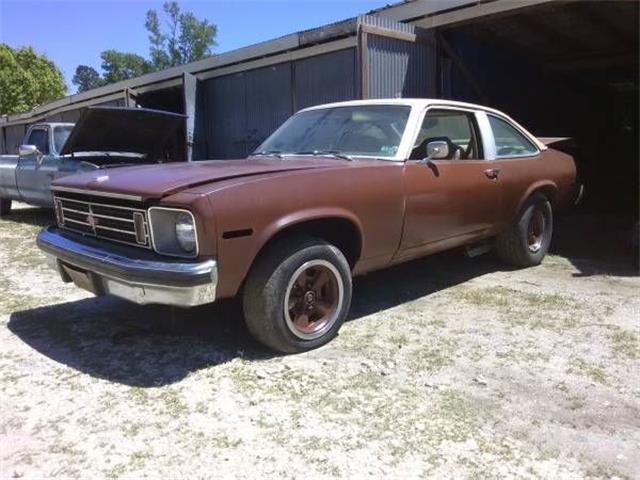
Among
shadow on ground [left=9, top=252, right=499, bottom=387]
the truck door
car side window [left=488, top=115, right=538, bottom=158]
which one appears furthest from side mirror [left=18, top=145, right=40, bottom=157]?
car side window [left=488, top=115, right=538, bottom=158]

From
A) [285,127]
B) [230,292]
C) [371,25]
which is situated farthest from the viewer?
[371,25]

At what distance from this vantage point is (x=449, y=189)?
4988 mm

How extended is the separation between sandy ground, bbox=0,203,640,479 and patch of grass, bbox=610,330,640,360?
0.06 feet

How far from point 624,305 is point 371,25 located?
5182mm

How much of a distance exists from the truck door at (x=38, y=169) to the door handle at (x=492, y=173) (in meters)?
6.45

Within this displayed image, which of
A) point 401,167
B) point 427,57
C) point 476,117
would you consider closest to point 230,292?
point 401,167

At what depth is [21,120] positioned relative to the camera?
25906 millimetres

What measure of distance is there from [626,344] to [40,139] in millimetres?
8964

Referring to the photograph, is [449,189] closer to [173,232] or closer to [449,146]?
[449,146]

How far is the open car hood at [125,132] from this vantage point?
8086 mm

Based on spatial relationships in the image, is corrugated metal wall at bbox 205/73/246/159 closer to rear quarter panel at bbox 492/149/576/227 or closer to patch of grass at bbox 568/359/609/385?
rear quarter panel at bbox 492/149/576/227

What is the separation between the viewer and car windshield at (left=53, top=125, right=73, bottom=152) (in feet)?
32.0

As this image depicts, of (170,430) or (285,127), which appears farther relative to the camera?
(285,127)

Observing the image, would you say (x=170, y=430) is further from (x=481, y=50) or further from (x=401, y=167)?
(x=481, y=50)
